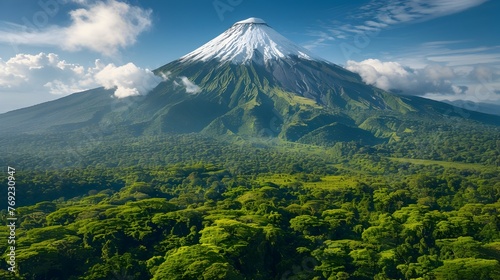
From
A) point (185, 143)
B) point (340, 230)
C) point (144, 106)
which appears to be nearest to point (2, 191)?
point (340, 230)

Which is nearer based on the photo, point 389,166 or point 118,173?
point 118,173

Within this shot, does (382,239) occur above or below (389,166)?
above

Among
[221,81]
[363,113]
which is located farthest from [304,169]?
[221,81]

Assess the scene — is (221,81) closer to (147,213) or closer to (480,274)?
(147,213)

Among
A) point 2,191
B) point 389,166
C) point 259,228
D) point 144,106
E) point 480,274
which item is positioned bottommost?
point 389,166

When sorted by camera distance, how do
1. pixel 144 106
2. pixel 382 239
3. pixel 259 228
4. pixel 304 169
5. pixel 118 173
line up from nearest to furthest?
pixel 259 228, pixel 382 239, pixel 118 173, pixel 304 169, pixel 144 106

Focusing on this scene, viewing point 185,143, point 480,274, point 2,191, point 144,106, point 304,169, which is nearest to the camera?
point 480,274
